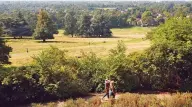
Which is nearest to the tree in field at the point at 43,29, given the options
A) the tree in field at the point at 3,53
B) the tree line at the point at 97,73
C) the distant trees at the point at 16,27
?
the distant trees at the point at 16,27

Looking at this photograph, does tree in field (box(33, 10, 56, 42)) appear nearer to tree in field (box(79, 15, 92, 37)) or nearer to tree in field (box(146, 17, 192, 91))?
tree in field (box(79, 15, 92, 37))

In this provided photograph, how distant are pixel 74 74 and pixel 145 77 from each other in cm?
661

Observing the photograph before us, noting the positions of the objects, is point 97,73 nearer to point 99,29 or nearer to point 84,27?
point 84,27

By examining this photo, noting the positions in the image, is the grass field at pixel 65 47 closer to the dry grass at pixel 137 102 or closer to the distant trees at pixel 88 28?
the distant trees at pixel 88 28

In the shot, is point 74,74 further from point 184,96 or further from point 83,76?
point 184,96

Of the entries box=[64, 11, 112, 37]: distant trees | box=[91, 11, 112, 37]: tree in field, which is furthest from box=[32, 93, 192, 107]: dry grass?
box=[91, 11, 112, 37]: tree in field

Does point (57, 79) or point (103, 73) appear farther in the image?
point (103, 73)

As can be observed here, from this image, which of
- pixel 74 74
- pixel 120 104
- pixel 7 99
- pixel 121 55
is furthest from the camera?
pixel 121 55

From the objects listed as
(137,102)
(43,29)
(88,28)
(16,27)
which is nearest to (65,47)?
(43,29)

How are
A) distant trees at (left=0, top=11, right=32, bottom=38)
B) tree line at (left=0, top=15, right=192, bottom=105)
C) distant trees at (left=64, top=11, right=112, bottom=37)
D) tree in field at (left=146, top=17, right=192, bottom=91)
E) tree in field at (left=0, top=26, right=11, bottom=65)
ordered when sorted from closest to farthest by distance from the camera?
1. tree line at (left=0, top=15, right=192, bottom=105)
2. tree in field at (left=146, top=17, right=192, bottom=91)
3. tree in field at (left=0, top=26, right=11, bottom=65)
4. distant trees at (left=0, top=11, right=32, bottom=38)
5. distant trees at (left=64, top=11, right=112, bottom=37)

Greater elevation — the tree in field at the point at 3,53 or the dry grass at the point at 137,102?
the tree in field at the point at 3,53

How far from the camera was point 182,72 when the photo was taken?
32.6m

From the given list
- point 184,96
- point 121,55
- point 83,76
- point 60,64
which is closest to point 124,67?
point 121,55

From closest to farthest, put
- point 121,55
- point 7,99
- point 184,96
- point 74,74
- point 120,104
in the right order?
point 120,104, point 184,96, point 7,99, point 74,74, point 121,55
